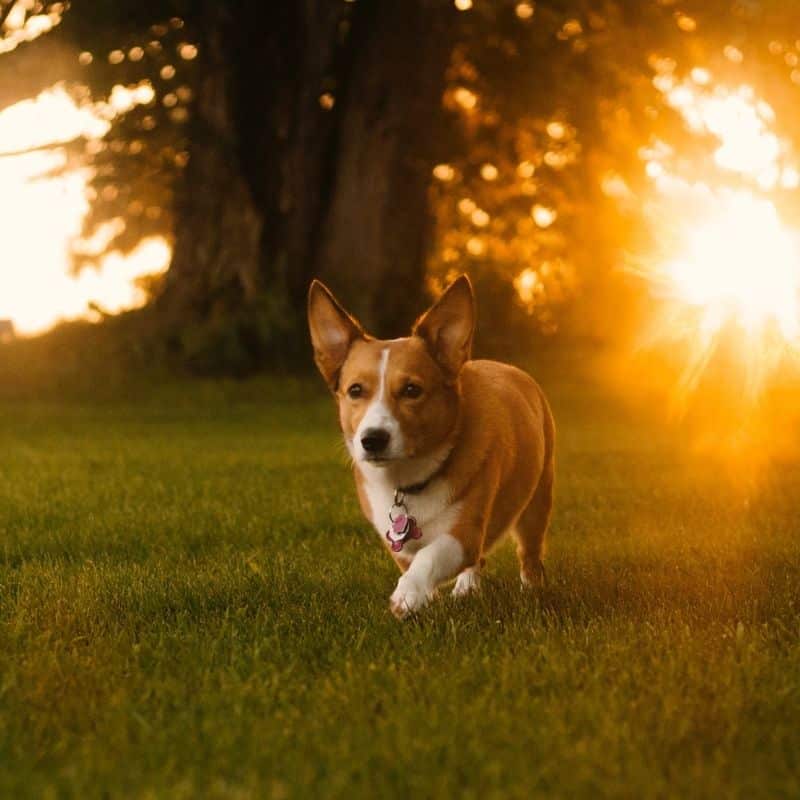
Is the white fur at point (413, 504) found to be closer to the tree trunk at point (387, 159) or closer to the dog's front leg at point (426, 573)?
the dog's front leg at point (426, 573)

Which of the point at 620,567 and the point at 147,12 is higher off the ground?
the point at 147,12

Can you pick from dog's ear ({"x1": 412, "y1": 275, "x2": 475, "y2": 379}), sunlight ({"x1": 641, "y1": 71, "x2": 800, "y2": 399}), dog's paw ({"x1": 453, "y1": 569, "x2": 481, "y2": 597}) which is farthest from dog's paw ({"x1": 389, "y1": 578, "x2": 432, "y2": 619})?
sunlight ({"x1": 641, "y1": 71, "x2": 800, "y2": 399})

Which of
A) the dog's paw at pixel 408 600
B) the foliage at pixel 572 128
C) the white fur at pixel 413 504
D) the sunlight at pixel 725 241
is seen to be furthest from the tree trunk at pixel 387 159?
the dog's paw at pixel 408 600

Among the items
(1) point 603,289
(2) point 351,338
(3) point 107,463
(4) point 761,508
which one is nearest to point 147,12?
(3) point 107,463

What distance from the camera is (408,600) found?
17.5ft

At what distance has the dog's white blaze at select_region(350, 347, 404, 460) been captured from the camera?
Result: 5527mm

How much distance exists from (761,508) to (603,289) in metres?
13.6

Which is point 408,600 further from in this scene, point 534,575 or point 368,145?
point 368,145

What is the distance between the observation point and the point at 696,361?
65.5ft

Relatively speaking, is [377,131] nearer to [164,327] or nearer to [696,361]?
[164,327]

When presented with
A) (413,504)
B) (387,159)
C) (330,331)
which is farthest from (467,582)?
(387,159)

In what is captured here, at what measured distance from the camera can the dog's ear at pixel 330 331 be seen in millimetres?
6105

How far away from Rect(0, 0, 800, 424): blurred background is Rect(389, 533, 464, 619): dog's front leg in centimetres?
1204

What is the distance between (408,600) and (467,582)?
121cm
